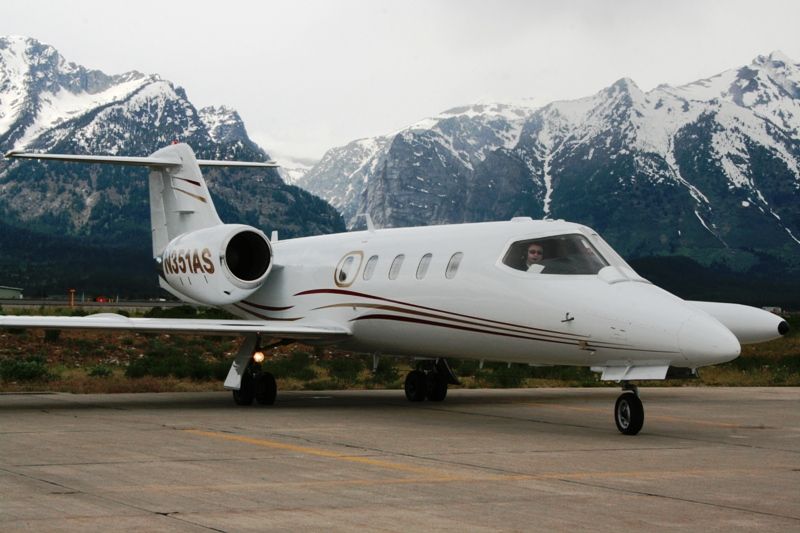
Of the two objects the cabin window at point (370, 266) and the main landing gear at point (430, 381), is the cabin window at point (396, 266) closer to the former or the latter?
the cabin window at point (370, 266)

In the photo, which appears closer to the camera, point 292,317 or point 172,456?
point 172,456

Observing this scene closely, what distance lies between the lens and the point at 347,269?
734 inches

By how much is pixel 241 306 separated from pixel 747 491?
1328 centimetres

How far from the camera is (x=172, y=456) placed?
35.7ft

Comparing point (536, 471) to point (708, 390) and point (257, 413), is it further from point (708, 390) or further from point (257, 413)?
point (708, 390)

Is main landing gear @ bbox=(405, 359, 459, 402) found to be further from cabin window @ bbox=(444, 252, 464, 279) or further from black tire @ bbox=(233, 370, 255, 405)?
cabin window @ bbox=(444, 252, 464, 279)

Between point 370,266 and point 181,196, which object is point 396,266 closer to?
point 370,266

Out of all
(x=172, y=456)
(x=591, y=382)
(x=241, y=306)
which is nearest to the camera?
(x=172, y=456)

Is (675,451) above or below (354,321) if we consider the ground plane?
below

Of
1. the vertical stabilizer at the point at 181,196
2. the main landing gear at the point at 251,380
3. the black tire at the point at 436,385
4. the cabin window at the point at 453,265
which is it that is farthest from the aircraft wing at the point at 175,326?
the vertical stabilizer at the point at 181,196

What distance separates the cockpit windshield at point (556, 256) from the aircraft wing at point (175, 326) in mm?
3990

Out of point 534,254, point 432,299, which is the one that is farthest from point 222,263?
point 534,254

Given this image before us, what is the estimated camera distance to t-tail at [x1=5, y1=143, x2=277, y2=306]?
19547 mm

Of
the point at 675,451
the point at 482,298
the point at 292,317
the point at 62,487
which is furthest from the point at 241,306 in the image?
the point at 62,487
